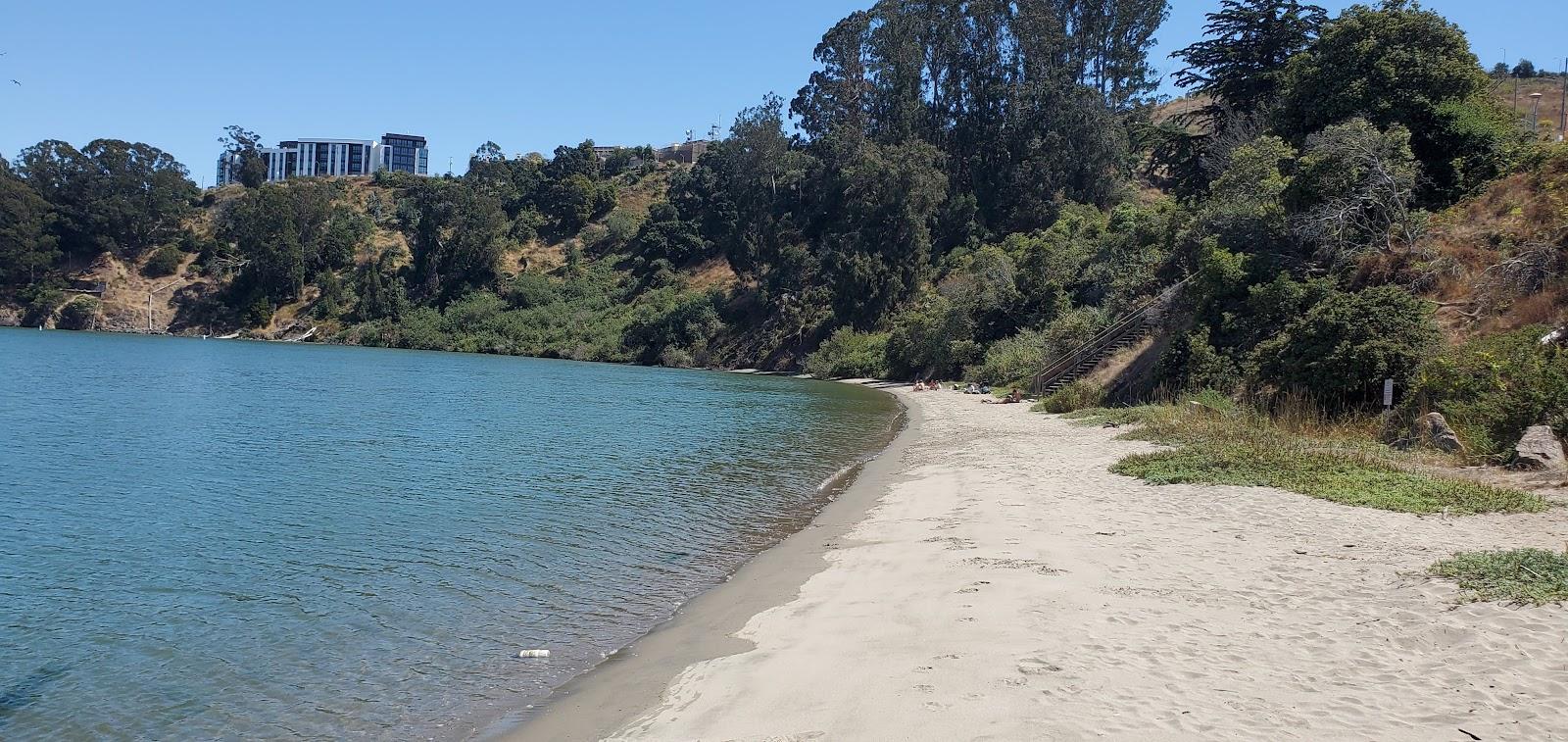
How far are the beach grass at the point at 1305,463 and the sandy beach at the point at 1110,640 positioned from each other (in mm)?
582

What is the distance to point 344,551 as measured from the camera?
12.6 metres

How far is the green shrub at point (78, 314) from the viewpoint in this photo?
103500 millimetres

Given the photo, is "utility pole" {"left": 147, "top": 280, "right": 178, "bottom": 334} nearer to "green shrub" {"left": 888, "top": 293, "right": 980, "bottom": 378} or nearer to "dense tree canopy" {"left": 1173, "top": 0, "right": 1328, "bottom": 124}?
"green shrub" {"left": 888, "top": 293, "right": 980, "bottom": 378}

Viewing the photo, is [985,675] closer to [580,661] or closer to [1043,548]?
[580,661]

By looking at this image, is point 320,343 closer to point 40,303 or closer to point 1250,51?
point 40,303

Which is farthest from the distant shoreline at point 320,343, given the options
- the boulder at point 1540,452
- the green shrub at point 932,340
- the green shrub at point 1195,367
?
the boulder at point 1540,452

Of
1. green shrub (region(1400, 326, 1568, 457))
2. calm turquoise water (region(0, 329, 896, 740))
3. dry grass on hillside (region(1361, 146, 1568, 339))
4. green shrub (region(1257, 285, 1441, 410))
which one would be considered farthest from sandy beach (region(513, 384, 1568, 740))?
dry grass on hillside (region(1361, 146, 1568, 339))

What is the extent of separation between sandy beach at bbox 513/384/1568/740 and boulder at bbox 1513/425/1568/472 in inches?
118

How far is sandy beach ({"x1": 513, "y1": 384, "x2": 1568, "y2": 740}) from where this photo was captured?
5906 mm

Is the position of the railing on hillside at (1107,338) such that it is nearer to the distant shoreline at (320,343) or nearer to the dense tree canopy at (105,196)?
the distant shoreline at (320,343)

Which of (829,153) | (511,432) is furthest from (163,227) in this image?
(511,432)

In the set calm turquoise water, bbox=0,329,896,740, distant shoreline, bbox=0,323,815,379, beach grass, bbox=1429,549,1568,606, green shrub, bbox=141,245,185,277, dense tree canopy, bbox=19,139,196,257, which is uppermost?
dense tree canopy, bbox=19,139,196,257

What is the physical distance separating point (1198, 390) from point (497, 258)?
9104cm

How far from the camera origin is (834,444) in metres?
26.4
